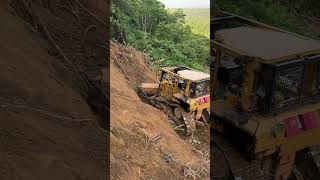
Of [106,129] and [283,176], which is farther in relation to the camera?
[106,129]

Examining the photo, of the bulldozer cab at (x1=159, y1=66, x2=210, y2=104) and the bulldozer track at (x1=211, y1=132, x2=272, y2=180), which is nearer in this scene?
the bulldozer track at (x1=211, y1=132, x2=272, y2=180)

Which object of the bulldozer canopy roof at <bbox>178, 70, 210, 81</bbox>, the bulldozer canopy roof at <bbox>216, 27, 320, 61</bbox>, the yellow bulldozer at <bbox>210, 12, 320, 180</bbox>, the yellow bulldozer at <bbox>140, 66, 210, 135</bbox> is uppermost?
the bulldozer canopy roof at <bbox>216, 27, 320, 61</bbox>

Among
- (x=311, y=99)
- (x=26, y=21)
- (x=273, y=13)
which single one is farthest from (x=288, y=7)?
(x=26, y=21)

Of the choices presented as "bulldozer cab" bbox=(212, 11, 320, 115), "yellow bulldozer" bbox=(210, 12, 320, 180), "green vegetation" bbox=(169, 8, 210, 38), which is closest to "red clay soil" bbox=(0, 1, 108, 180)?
"yellow bulldozer" bbox=(210, 12, 320, 180)

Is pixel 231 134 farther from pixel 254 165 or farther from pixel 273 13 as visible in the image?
pixel 273 13

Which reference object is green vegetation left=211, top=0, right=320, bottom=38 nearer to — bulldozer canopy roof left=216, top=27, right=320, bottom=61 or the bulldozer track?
bulldozer canopy roof left=216, top=27, right=320, bottom=61

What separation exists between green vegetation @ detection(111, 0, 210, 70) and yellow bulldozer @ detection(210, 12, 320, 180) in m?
6.36

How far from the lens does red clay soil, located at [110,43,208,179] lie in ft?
23.6

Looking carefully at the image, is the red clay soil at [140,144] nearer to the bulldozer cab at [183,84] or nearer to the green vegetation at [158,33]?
the bulldozer cab at [183,84]

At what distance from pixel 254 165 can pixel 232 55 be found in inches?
66.3

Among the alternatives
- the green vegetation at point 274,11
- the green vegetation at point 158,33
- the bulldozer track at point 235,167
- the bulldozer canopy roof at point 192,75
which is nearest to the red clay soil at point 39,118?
the bulldozer track at point 235,167

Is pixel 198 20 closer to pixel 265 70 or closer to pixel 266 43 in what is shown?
pixel 266 43

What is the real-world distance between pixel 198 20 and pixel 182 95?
8530 millimetres

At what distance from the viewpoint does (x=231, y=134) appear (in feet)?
21.6
